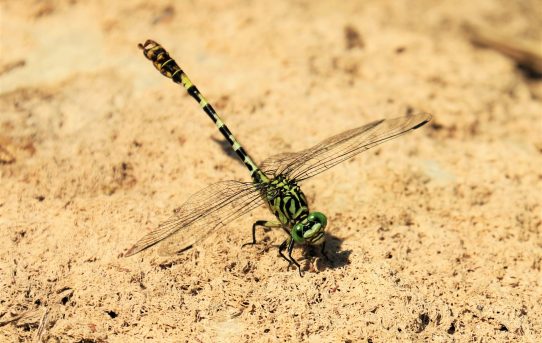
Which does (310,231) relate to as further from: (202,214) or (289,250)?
(202,214)

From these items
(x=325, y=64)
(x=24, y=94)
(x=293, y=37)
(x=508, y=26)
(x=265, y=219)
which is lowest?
(x=508, y=26)

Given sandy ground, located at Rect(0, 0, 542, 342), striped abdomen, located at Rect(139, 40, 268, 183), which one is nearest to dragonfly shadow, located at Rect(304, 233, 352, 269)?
sandy ground, located at Rect(0, 0, 542, 342)

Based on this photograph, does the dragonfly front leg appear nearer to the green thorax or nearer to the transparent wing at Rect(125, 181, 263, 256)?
the green thorax

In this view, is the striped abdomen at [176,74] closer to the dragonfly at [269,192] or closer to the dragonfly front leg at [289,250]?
the dragonfly at [269,192]

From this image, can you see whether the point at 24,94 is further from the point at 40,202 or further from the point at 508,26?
the point at 508,26

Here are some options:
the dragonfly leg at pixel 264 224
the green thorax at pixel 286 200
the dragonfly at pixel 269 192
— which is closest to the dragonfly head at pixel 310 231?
the dragonfly at pixel 269 192

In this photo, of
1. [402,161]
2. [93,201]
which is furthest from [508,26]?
[93,201]
